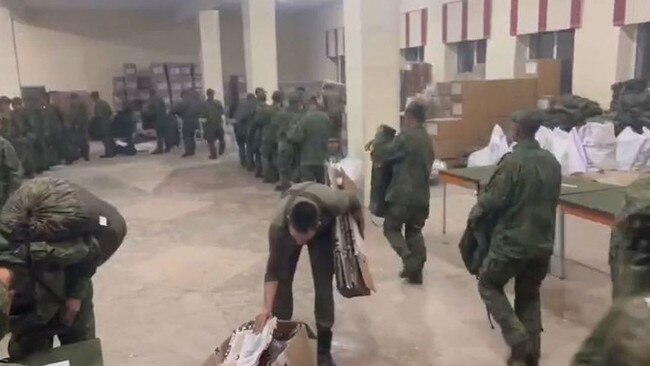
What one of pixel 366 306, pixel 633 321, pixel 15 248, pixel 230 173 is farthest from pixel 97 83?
pixel 633 321

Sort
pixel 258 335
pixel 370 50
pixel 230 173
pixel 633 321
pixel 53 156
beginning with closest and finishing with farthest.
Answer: pixel 633 321
pixel 258 335
pixel 370 50
pixel 230 173
pixel 53 156

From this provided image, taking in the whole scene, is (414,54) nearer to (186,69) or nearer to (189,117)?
(189,117)

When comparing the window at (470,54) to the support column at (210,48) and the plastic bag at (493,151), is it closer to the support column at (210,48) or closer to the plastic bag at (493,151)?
the plastic bag at (493,151)

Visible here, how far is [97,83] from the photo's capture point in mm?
17078

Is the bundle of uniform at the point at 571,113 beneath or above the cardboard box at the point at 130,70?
beneath

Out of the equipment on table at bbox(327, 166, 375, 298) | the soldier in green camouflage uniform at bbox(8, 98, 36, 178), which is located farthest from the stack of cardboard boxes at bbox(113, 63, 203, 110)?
the equipment on table at bbox(327, 166, 375, 298)

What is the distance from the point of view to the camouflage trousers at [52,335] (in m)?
2.73

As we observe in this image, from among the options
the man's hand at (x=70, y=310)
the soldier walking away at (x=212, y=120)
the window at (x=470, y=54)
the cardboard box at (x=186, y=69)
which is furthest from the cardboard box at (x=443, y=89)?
the cardboard box at (x=186, y=69)

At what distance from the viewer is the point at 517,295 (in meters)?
3.58

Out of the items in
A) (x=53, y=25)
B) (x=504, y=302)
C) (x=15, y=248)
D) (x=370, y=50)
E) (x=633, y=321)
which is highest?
(x=53, y=25)

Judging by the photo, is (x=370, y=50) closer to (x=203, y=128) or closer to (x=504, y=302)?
(x=504, y=302)

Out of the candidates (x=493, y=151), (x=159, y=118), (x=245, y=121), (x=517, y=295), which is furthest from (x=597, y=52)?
(x=159, y=118)

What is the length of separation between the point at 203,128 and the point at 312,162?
5.16 m

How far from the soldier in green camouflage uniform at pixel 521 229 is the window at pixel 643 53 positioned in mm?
5991
